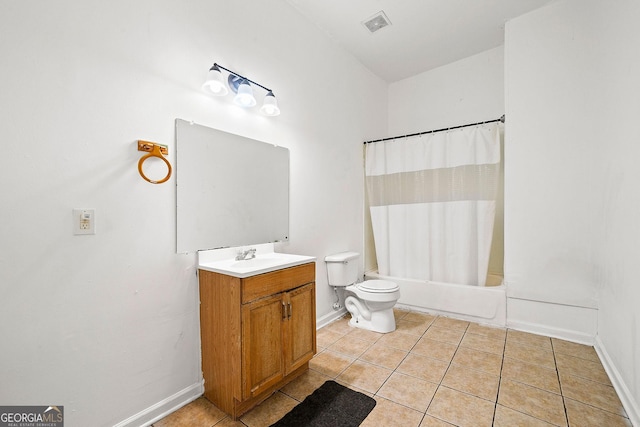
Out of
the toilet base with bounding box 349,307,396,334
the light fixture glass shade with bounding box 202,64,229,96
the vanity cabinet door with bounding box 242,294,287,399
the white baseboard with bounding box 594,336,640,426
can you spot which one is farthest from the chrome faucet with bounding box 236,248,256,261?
the white baseboard with bounding box 594,336,640,426

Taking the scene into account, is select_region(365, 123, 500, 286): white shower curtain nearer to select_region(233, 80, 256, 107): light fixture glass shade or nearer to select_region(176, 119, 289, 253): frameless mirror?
select_region(176, 119, 289, 253): frameless mirror

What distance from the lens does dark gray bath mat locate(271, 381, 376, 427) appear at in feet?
4.76

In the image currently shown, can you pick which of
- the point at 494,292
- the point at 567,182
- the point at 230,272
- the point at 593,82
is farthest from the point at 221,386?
the point at 593,82

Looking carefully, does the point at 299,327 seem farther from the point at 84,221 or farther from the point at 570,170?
the point at 570,170

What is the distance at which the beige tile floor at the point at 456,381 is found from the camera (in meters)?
1.48

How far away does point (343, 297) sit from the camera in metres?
2.96

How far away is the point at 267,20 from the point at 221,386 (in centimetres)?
262

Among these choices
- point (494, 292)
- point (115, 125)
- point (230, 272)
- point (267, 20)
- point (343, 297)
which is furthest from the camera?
point (343, 297)

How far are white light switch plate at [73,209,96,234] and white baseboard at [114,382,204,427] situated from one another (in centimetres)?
99

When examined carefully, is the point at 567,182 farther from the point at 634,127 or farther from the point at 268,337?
the point at 268,337

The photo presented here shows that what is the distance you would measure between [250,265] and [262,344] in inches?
20.0

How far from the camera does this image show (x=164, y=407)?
5.00 ft

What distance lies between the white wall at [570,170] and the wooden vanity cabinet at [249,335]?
205 cm

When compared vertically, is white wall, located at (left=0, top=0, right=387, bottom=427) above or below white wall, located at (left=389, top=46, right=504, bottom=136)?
below
